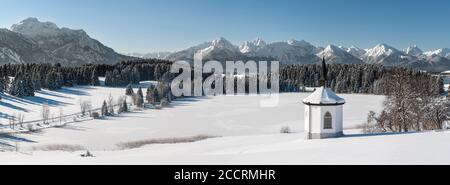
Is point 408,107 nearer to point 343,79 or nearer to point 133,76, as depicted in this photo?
point 343,79

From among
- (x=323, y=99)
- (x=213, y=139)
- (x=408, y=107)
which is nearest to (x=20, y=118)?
(x=213, y=139)

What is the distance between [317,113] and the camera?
2480cm

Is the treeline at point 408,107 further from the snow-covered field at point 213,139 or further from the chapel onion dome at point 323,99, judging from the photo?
the chapel onion dome at point 323,99

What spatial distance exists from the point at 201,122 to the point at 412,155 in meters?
65.6

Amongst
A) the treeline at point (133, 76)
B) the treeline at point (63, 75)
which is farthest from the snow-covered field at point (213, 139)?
the treeline at point (133, 76)

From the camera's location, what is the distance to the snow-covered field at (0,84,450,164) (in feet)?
56.8

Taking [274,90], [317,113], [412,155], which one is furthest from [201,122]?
[274,90]

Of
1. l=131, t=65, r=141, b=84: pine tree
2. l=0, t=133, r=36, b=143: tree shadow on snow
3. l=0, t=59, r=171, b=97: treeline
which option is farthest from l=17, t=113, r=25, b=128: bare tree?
l=131, t=65, r=141, b=84: pine tree

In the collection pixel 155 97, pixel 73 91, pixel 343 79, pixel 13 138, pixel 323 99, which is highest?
pixel 343 79

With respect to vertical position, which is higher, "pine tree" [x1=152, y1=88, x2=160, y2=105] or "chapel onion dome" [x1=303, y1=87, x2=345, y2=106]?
"chapel onion dome" [x1=303, y1=87, x2=345, y2=106]

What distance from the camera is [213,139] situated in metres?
41.6

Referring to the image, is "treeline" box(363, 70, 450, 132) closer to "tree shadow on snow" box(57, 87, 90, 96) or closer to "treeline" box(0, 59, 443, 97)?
"treeline" box(0, 59, 443, 97)

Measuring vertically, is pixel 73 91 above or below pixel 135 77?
below
